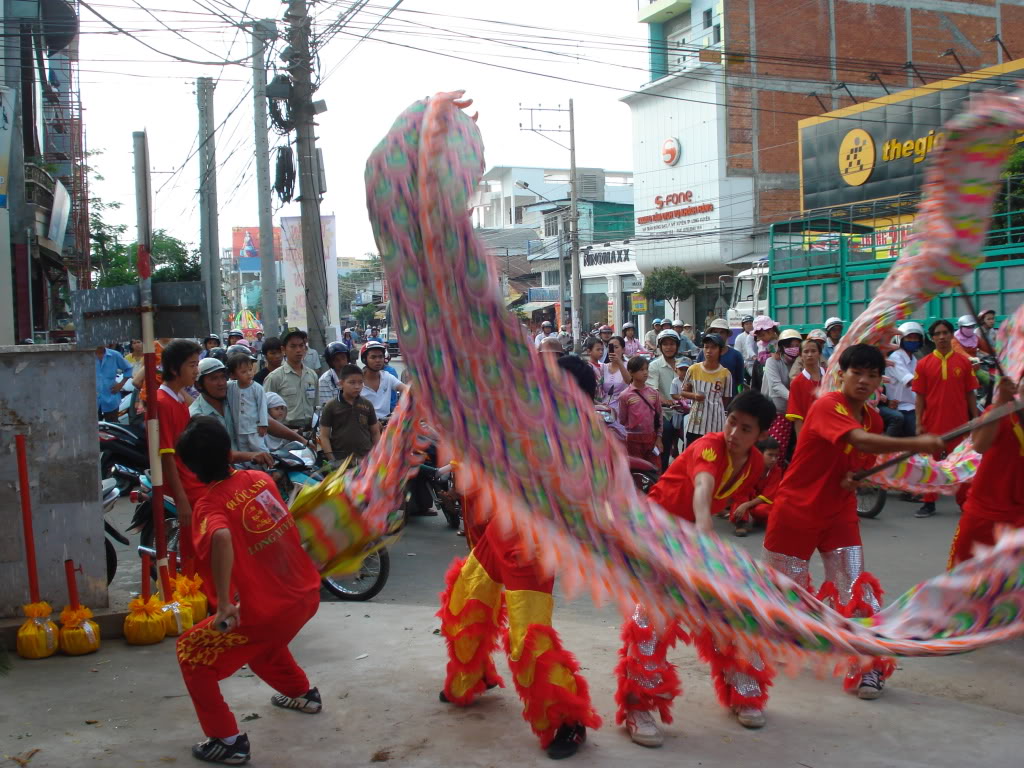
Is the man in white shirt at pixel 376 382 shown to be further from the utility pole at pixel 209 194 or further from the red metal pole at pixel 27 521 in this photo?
the utility pole at pixel 209 194

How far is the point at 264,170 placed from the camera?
47.1 feet

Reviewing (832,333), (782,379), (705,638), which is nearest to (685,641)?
(705,638)

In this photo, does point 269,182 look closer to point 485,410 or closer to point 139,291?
point 139,291

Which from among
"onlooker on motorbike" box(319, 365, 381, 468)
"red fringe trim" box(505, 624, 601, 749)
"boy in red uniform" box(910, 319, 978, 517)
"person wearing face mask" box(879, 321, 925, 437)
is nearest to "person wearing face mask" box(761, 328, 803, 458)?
"person wearing face mask" box(879, 321, 925, 437)

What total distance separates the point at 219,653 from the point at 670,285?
35.6 metres

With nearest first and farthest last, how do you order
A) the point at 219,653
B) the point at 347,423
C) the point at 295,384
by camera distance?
the point at 219,653, the point at 347,423, the point at 295,384

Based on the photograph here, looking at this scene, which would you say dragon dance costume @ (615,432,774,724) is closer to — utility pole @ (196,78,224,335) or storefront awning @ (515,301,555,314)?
utility pole @ (196,78,224,335)

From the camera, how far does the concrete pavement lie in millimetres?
3596

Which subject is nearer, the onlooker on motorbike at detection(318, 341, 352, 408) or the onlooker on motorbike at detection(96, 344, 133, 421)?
the onlooker on motorbike at detection(318, 341, 352, 408)

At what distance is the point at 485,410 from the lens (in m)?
3.11

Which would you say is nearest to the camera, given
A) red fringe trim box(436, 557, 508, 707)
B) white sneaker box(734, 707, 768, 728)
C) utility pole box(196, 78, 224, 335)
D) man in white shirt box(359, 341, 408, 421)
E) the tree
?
white sneaker box(734, 707, 768, 728)

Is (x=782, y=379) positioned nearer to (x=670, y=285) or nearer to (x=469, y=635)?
(x=469, y=635)

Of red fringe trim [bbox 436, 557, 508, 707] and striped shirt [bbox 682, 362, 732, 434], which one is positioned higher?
striped shirt [bbox 682, 362, 732, 434]

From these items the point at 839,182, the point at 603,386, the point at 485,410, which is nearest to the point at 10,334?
the point at 603,386
